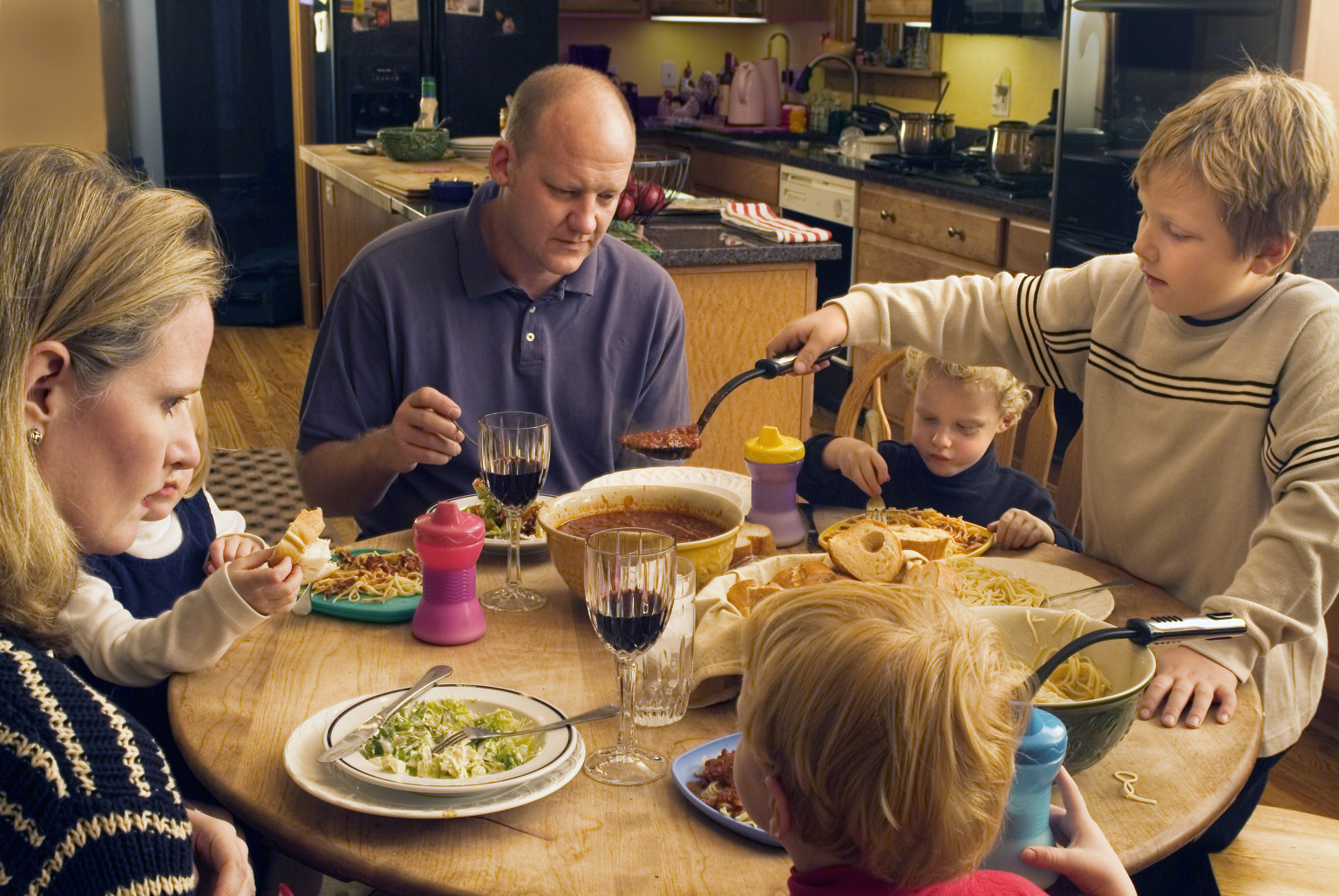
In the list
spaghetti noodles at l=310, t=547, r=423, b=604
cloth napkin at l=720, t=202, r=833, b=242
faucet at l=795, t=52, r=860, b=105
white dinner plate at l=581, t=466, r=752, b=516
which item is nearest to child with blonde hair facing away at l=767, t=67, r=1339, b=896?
white dinner plate at l=581, t=466, r=752, b=516

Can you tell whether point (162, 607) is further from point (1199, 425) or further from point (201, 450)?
point (1199, 425)

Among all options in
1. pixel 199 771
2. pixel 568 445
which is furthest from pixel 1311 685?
pixel 199 771

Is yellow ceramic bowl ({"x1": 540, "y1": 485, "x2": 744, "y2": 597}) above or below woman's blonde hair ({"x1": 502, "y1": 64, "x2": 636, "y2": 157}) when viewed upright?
below

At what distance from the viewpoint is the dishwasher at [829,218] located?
16.8ft

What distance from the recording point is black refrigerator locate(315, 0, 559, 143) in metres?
6.39

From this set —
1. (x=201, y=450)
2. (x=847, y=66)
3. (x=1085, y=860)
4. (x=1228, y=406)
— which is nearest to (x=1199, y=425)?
(x=1228, y=406)

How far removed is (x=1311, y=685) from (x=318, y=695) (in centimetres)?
125

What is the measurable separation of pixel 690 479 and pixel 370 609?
0.51 meters

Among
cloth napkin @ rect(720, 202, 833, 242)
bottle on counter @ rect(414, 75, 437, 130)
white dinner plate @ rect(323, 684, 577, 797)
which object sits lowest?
white dinner plate @ rect(323, 684, 577, 797)

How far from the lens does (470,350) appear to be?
2.13 meters

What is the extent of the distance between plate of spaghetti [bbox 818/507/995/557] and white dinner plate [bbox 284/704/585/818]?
586 millimetres

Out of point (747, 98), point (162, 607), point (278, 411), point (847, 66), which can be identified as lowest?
point (278, 411)

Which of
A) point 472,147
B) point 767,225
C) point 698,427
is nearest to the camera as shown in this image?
point 698,427

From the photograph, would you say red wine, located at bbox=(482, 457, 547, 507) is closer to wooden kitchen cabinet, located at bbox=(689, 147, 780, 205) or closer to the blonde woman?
the blonde woman
